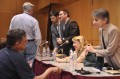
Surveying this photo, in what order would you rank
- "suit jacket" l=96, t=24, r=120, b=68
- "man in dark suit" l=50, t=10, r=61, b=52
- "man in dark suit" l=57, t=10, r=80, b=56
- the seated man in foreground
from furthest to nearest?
"man in dark suit" l=50, t=10, r=61, b=52, "man in dark suit" l=57, t=10, r=80, b=56, "suit jacket" l=96, t=24, r=120, b=68, the seated man in foreground

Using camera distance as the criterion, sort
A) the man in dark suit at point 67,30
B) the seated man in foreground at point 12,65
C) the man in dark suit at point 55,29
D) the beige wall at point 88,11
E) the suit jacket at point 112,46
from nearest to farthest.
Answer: the seated man in foreground at point 12,65 → the suit jacket at point 112,46 → the man in dark suit at point 67,30 → the beige wall at point 88,11 → the man in dark suit at point 55,29

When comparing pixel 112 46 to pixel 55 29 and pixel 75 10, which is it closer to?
pixel 55 29

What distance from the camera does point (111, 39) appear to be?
9.80 ft

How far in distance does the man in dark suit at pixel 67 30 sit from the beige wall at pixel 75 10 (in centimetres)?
74

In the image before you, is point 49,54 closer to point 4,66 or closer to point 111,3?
point 111,3

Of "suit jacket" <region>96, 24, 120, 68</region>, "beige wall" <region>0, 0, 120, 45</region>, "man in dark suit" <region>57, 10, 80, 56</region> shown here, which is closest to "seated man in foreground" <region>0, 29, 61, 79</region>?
"suit jacket" <region>96, 24, 120, 68</region>

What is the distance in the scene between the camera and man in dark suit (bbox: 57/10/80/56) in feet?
15.4

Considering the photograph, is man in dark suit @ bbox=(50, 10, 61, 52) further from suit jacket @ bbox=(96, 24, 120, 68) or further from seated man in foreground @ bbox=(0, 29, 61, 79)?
seated man in foreground @ bbox=(0, 29, 61, 79)

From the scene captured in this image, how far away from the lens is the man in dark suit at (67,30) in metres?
4.70

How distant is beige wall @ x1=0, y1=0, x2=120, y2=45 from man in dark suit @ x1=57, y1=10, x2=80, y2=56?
741 mm

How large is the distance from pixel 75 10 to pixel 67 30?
1.95 metres

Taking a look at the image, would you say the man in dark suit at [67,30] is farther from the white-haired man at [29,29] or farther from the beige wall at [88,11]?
the beige wall at [88,11]

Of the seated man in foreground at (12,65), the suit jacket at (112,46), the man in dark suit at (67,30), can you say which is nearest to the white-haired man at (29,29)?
the man in dark suit at (67,30)

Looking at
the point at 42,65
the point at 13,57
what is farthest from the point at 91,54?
the point at 13,57
